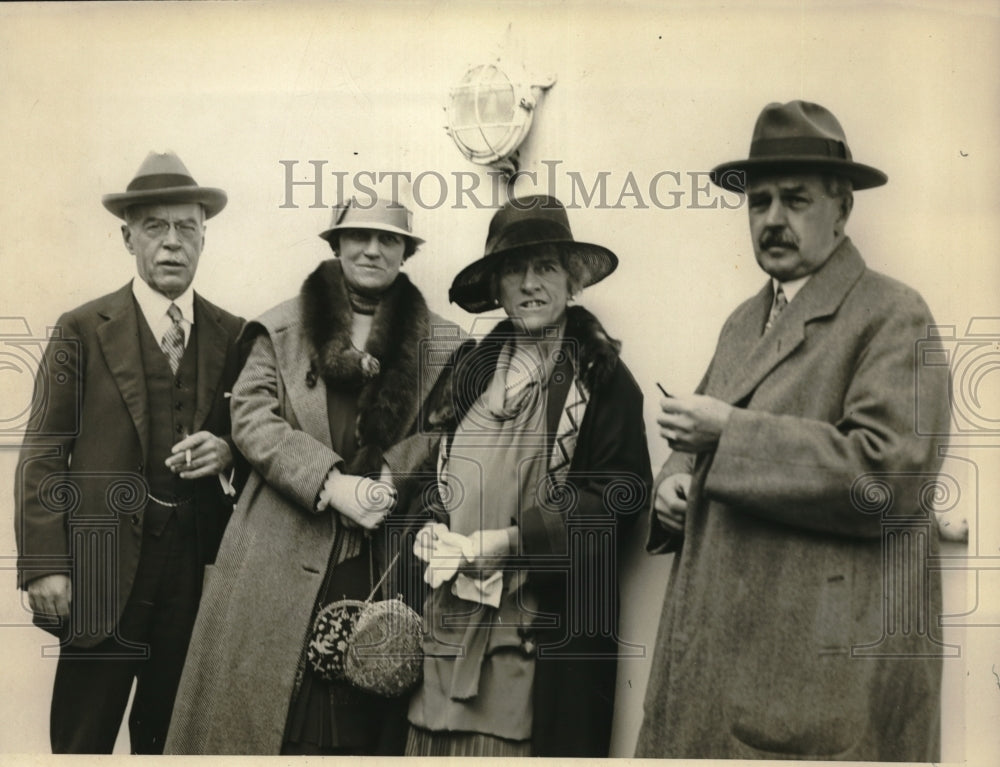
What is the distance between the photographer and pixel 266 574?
634 centimetres

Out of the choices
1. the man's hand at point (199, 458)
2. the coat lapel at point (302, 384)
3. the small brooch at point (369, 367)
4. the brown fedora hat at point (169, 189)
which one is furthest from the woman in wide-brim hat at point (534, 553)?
the brown fedora hat at point (169, 189)

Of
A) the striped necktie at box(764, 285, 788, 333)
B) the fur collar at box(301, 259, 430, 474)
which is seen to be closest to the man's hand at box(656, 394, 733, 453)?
the striped necktie at box(764, 285, 788, 333)

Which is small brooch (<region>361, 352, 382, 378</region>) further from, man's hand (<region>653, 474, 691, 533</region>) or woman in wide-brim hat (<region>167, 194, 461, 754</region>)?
man's hand (<region>653, 474, 691, 533</region>)

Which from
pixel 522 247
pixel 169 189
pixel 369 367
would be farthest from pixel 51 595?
pixel 522 247

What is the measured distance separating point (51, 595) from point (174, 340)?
3.94 ft

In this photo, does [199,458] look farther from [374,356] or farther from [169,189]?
[169,189]

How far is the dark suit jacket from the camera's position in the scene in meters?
6.44

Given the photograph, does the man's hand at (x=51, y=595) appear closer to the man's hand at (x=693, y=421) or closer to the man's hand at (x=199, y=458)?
the man's hand at (x=199, y=458)

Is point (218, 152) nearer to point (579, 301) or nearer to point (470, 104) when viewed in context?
point (470, 104)

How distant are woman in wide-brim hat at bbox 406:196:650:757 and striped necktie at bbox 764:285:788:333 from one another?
607 millimetres

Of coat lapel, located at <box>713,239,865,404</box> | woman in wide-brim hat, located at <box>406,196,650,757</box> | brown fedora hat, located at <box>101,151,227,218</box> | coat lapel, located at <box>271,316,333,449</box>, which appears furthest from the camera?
brown fedora hat, located at <box>101,151,227,218</box>

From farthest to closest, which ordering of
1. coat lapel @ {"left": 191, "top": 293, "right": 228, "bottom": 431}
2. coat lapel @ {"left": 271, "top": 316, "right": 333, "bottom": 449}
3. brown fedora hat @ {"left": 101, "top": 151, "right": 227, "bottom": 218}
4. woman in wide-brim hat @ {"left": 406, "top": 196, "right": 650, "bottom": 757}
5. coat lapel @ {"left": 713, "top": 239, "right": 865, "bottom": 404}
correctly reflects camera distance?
brown fedora hat @ {"left": 101, "top": 151, "right": 227, "bottom": 218} → coat lapel @ {"left": 191, "top": 293, "right": 228, "bottom": 431} → coat lapel @ {"left": 271, "top": 316, "right": 333, "bottom": 449} → woman in wide-brim hat @ {"left": 406, "top": 196, "right": 650, "bottom": 757} → coat lapel @ {"left": 713, "top": 239, "right": 865, "bottom": 404}

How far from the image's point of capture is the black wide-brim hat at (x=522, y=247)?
6.42 m

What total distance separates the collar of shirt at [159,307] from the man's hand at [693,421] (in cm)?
203
